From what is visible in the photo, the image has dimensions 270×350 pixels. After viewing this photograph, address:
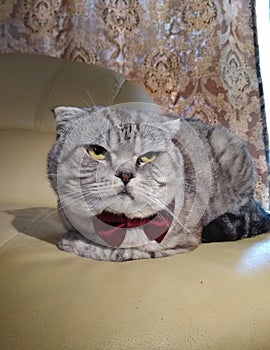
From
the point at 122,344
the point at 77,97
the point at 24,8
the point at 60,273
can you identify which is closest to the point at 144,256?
the point at 60,273

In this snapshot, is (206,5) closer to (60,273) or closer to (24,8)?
(24,8)

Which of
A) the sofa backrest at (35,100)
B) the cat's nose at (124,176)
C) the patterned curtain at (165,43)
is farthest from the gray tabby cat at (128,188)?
the patterned curtain at (165,43)

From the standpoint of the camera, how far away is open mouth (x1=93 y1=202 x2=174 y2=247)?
0.84 metres

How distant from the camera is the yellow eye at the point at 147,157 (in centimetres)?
83

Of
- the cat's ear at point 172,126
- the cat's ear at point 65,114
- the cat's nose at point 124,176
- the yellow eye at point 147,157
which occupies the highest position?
the cat's ear at point 65,114

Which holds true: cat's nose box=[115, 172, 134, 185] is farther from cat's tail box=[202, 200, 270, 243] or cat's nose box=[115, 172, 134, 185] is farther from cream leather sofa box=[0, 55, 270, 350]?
cat's tail box=[202, 200, 270, 243]

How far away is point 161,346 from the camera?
54 cm

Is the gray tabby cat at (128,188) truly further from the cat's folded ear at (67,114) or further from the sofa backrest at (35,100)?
the sofa backrest at (35,100)

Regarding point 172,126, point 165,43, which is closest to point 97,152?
point 172,126

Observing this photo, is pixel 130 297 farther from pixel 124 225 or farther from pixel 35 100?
pixel 35 100

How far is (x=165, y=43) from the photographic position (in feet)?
6.49

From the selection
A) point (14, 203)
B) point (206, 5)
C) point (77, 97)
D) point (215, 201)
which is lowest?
point (14, 203)

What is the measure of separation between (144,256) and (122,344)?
0.29m

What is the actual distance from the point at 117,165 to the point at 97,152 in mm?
63
